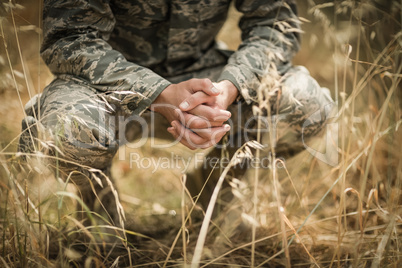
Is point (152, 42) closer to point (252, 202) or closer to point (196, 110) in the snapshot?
point (196, 110)

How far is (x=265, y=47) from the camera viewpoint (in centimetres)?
116

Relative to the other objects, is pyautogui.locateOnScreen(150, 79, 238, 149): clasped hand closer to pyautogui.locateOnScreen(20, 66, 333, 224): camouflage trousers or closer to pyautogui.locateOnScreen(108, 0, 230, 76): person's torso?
pyautogui.locateOnScreen(20, 66, 333, 224): camouflage trousers

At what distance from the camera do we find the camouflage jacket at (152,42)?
964 millimetres

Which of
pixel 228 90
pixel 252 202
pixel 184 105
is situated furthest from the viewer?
pixel 252 202

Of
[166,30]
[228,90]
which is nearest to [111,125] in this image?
[228,90]

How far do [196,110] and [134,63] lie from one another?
0.93 feet

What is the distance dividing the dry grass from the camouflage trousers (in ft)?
0.22

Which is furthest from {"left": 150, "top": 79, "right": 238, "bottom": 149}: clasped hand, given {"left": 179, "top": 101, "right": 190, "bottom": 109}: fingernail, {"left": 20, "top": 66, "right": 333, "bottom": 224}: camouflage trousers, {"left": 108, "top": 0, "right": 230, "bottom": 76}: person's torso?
{"left": 108, "top": 0, "right": 230, "bottom": 76}: person's torso

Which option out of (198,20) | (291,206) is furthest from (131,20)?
(291,206)

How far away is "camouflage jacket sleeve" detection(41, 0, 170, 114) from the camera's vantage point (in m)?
0.94

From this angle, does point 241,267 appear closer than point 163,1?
Yes

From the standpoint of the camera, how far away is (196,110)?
93cm

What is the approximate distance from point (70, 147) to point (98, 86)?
0.21 meters

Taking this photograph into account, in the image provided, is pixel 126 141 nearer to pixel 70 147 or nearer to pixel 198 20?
pixel 70 147
